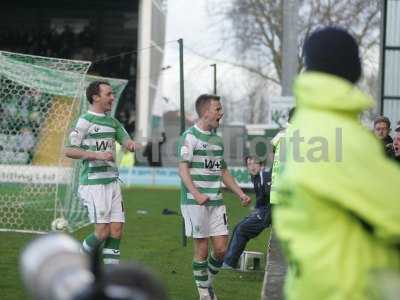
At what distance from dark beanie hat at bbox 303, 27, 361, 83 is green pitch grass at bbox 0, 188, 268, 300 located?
18.5 ft

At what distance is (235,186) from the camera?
886 centimetres

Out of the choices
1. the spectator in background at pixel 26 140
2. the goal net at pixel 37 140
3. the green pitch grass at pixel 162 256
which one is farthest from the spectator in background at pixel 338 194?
the spectator in background at pixel 26 140

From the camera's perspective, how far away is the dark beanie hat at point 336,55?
10.1 ft

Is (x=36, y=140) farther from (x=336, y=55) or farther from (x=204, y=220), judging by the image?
(x=336, y=55)

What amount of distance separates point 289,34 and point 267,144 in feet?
11.9

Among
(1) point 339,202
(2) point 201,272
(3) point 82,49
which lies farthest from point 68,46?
(1) point 339,202

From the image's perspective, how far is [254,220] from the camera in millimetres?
10711

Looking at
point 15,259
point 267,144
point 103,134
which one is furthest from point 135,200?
point 103,134

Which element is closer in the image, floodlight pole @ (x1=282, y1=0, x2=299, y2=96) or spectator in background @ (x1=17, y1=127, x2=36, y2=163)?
spectator in background @ (x1=17, y1=127, x2=36, y2=163)

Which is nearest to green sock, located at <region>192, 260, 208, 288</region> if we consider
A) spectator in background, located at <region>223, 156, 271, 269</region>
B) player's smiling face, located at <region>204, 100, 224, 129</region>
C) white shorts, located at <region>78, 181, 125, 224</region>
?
white shorts, located at <region>78, 181, 125, 224</region>

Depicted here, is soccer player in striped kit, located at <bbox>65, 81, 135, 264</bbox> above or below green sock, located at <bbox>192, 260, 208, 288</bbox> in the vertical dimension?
above

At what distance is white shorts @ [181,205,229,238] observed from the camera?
8352 millimetres

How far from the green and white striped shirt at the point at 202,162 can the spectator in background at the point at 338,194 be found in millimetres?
5296

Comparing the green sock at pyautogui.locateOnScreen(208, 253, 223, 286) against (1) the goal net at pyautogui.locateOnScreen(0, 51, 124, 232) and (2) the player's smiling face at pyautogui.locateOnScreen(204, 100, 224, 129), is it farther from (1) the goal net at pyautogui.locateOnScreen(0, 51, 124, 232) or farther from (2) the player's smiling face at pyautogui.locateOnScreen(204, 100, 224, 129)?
(1) the goal net at pyautogui.locateOnScreen(0, 51, 124, 232)
